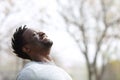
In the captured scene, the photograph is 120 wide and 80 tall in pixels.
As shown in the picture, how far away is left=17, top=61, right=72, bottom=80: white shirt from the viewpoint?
2.88 meters

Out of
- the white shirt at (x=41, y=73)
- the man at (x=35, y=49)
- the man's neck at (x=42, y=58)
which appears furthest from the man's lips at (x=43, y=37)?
the white shirt at (x=41, y=73)

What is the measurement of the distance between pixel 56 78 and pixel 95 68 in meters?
16.8

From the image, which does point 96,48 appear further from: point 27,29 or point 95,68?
point 27,29

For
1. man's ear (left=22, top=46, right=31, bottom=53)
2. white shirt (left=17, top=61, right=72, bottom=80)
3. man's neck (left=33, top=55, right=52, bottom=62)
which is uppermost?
man's ear (left=22, top=46, right=31, bottom=53)

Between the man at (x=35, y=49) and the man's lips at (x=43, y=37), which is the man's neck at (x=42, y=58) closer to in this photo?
the man at (x=35, y=49)

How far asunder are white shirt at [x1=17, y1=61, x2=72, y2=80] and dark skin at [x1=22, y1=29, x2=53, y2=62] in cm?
16

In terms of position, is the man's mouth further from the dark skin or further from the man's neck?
the man's neck

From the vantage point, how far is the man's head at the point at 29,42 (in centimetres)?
317

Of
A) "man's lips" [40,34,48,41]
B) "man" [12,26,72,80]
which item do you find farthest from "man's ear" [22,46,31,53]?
"man's lips" [40,34,48,41]

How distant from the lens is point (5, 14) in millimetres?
16500

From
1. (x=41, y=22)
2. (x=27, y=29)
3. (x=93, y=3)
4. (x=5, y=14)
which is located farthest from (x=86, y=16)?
(x=27, y=29)

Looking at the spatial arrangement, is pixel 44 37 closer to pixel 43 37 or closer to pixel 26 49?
pixel 43 37

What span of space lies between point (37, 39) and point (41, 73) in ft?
1.26

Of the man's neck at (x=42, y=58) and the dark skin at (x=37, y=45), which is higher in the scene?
the dark skin at (x=37, y=45)
